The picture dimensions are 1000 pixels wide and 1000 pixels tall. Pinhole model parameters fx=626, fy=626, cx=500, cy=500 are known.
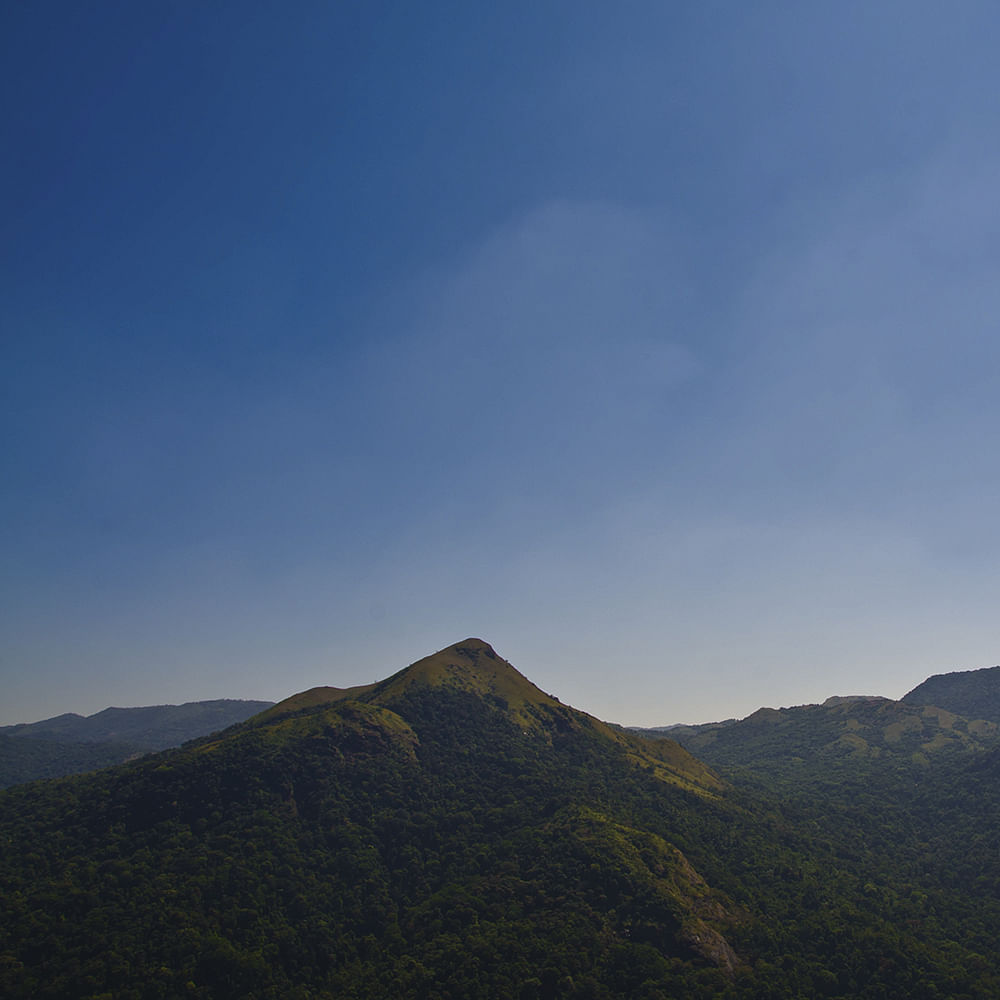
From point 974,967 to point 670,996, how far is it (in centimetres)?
7514

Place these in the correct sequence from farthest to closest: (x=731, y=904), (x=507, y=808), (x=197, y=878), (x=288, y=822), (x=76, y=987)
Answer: (x=507, y=808)
(x=288, y=822)
(x=731, y=904)
(x=197, y=878)
(x=76, y=987)

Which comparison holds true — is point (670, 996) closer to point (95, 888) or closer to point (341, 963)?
point (341, 963)

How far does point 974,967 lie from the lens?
138 meters

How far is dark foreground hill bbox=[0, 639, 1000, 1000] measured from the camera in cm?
12244

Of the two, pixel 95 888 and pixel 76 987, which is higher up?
pixel 95 888

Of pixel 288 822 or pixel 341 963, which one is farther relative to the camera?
pixel 288 822

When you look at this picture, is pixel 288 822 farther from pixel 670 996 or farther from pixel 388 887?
pixel 670 996

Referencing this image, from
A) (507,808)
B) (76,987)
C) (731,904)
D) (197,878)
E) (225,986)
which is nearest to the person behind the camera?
(76,987)

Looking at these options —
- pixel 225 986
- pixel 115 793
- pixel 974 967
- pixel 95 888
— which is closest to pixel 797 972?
pixel 974 967

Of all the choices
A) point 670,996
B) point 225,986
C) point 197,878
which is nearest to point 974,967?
point 670,996

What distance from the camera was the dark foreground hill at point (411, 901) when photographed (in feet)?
402

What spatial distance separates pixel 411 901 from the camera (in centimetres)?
15550

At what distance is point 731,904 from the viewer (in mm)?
158250

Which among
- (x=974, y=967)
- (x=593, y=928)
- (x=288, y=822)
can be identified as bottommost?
(x=974, y=967)
